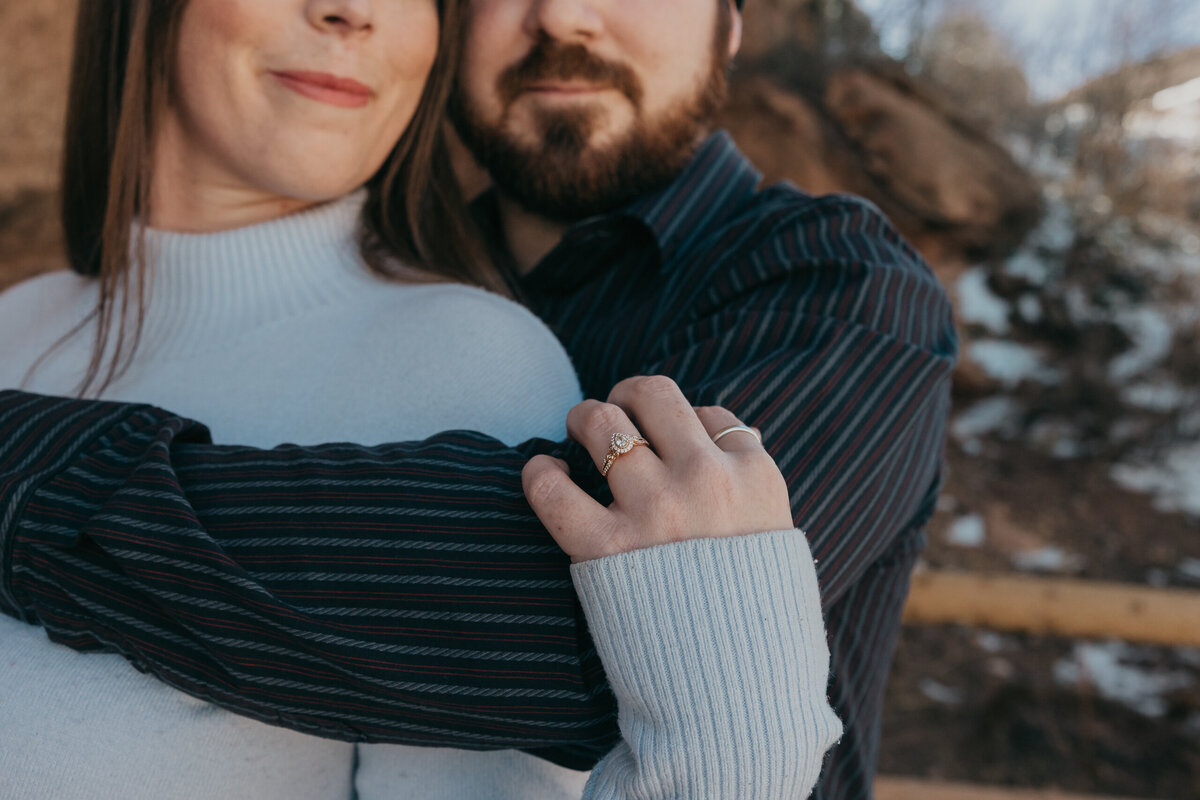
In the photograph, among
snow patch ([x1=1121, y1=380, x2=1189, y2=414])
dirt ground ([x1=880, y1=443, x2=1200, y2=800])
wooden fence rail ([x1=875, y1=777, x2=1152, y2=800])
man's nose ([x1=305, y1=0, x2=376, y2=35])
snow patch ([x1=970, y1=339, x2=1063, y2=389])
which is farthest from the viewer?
snow patch ([x1=970, y1=339, x2=1063, y2=389])

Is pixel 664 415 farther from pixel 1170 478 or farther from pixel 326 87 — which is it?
pixel 1170 478

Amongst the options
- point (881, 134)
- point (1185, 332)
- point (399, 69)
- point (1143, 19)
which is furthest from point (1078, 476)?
point (399, 69)

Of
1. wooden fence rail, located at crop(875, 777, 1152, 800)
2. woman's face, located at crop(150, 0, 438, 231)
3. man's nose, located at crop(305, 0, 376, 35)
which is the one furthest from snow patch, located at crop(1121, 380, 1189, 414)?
man's nose, located at crop(305, 0, 376, 35)

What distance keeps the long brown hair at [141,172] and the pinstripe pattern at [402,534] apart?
37 cm

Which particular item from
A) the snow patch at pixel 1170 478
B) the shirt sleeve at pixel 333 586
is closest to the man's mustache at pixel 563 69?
the shirt sleeve at pixel 333 586

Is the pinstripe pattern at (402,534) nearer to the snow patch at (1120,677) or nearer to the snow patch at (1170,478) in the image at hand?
the snow patch at (1120,677)

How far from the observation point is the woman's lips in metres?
1.41

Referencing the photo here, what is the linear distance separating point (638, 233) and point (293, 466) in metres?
0.85

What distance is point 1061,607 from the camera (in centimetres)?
237

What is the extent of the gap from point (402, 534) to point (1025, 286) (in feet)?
22.2

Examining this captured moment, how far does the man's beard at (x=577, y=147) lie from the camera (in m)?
1.70

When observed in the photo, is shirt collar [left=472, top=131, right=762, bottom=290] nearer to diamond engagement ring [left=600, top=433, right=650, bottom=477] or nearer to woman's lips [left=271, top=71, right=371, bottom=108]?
woman's lips [left=271, top=71, right=371, bottom=108]

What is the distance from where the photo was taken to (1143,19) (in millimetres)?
7711

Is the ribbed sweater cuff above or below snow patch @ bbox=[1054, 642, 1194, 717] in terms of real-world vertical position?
above
